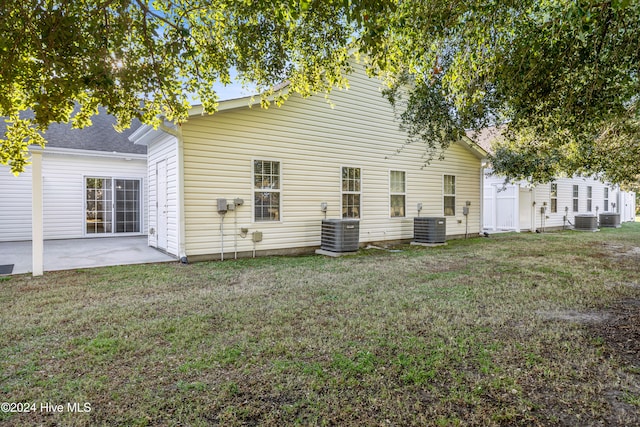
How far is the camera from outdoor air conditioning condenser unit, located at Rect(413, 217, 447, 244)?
984cm

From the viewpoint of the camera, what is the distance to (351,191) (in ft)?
30.4

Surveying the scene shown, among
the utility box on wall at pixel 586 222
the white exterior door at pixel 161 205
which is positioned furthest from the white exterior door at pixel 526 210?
the white exterior door at pixel 161 205

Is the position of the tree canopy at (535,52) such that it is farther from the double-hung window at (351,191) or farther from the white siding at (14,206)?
the white siding at (14,206)

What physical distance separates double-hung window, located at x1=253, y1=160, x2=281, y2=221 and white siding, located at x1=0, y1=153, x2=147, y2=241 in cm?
606

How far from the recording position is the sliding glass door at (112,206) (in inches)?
417

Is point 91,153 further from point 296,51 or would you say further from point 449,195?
point 449,195

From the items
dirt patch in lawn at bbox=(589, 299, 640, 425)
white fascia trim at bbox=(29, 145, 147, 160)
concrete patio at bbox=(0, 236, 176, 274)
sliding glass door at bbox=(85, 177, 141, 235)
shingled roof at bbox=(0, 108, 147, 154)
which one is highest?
shingled roof at bbox=(0, 108, 147, 154)

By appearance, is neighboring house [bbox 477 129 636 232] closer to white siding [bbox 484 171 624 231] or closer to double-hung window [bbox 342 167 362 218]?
white siding [bbox 484 171 624 231]

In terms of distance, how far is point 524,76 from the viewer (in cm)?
386

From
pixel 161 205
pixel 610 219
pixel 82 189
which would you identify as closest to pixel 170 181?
pixel 161 205

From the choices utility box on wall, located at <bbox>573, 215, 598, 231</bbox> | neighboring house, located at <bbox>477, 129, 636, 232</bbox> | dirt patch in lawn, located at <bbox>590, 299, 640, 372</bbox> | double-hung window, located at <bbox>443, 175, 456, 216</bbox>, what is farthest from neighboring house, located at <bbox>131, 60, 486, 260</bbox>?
utility box on wall, located at <bbox>573, 215, 598, 231</bbox>

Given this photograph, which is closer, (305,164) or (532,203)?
(305,164)

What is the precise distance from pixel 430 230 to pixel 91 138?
10967mm

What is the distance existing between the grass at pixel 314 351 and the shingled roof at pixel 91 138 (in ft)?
20.9
